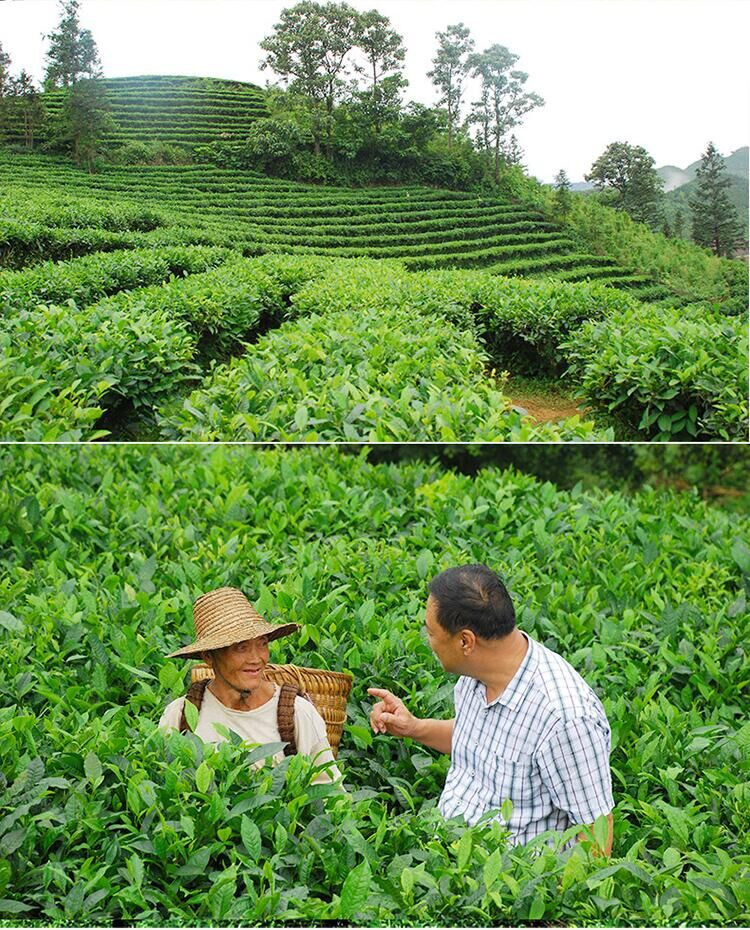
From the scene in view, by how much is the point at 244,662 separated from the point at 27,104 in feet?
9.46

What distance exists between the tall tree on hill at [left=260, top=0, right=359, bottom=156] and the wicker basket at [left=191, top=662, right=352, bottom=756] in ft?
7.83

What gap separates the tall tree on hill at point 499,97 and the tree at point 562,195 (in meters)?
0.23

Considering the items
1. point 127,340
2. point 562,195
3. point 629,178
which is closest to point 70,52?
point 127,340

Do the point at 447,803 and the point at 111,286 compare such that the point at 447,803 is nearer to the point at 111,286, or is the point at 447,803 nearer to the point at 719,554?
the point at 719,554

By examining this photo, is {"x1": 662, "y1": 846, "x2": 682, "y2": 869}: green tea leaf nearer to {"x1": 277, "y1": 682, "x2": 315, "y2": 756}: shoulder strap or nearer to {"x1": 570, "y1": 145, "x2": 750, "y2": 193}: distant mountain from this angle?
{"x1": 277, "y1": 682, "x2": 315, "y2": 756}: shoulder strap

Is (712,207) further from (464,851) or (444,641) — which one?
(464,851)

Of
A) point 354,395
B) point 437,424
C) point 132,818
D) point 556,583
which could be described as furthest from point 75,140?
point 132,818

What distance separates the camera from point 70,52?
3.89 m

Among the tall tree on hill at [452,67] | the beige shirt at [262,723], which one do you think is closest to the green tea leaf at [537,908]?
the beige shirt at [262,723]

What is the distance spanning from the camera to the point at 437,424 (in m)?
3.75

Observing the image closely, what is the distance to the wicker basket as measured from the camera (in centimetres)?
259

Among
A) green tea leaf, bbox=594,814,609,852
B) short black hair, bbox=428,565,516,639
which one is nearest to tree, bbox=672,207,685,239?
short black hair, bbox=428,565,516,639

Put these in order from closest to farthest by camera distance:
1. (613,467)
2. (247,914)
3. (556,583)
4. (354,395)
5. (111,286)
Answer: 1. (247,914)
2. (556,583)
3. (354,395)
4. (111,286)
5. (613,467)

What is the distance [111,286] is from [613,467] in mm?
3893
